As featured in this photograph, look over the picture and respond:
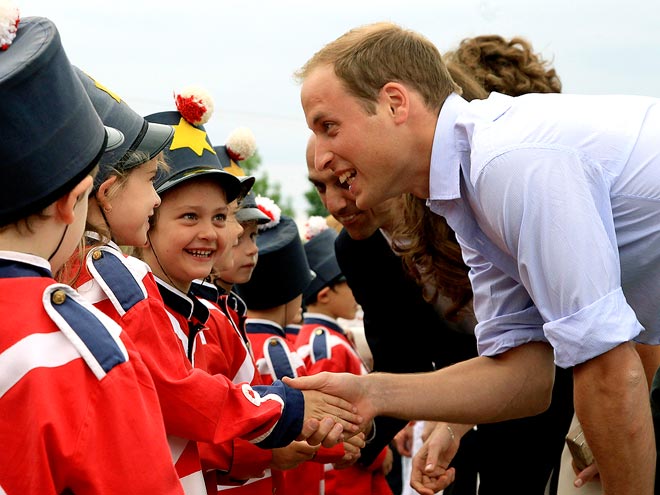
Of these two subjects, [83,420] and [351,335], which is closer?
[83,420]

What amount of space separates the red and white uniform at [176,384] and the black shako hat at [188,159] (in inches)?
36.4

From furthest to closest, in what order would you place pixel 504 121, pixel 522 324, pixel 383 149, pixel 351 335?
pixel 351 335, pixel 522 324, pixel 383 149, pixel 504 121

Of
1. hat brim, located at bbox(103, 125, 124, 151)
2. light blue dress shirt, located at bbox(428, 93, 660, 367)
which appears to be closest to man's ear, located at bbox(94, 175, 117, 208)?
hat brim, located at bbox(103, 125, 124, 151)

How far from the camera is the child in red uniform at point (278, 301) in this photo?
4.95 meters

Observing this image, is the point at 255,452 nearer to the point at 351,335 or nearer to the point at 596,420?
the point at 596,420

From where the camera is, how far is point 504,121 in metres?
2.83

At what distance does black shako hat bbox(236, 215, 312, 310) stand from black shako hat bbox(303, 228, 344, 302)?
87 centimetres

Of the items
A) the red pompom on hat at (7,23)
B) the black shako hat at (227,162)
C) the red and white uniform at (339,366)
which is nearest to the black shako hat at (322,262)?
the red and white uniform at (339,366)

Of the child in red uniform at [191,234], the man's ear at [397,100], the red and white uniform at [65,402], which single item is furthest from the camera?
the child in red uniform at [191,234]

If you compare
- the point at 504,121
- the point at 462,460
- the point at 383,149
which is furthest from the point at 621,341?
the point at 462,460

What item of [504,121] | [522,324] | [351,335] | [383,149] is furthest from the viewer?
[351,335]

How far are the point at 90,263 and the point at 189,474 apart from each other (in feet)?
2.43

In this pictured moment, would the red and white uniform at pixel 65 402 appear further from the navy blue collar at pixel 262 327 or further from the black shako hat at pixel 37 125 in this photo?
the navy blue collar at pixel 262 327

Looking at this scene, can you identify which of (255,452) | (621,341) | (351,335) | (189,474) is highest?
(621,341)
